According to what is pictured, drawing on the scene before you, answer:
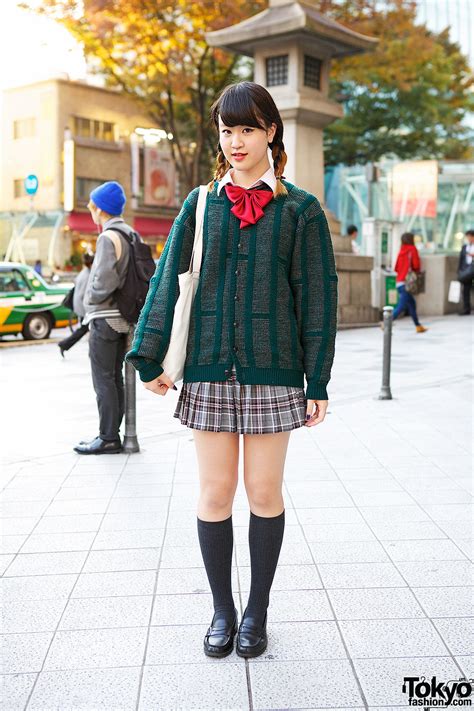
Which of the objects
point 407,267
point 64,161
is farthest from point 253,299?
point 64,161

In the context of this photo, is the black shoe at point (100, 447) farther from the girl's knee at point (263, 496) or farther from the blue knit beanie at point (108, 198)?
the girl's knee at point (263, 496)

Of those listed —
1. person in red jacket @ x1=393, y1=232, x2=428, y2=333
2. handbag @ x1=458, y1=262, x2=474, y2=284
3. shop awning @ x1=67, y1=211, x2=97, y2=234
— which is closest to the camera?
person in red jacket @ x1=393, y1=232, x2=428, y2=333

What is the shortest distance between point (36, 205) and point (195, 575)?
1365 inches

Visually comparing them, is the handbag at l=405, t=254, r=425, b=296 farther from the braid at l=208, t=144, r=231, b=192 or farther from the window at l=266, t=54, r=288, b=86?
the braid at l=208, t=144, r=231, b=192

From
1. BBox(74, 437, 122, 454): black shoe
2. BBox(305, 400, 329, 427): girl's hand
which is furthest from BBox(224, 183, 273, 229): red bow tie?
BBox(74, 437, 122, 454): black shoe

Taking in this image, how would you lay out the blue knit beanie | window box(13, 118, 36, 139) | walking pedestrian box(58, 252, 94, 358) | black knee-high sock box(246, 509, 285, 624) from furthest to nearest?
1. window box(13, 118, 36, 139)
2. walking pedestrian box(58, 252, 94, 358)
3. the blue knit beanie
4. black knee-high sock box(246, 509, 285, 624)

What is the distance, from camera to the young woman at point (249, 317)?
2.70 metres

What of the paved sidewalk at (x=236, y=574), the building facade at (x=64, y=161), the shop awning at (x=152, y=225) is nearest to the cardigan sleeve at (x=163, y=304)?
the paved sidewalk at (x=236, y=574)

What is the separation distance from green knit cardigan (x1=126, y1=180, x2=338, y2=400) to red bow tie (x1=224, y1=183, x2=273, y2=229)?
0.03 metres

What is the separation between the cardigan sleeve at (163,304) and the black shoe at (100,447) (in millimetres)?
3353

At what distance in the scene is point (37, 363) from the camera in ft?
39.3

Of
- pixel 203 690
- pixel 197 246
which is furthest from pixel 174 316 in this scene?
pixel 203 690

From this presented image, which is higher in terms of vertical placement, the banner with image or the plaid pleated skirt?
the banner with image

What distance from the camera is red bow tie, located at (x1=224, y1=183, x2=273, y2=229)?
106 inches
